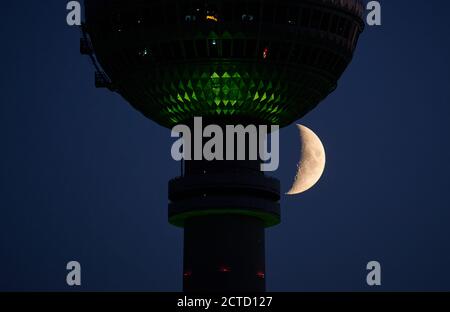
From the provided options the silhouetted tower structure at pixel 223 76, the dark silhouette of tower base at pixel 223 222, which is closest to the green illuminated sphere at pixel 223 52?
the silhouetted tower structure at pixel 223 76

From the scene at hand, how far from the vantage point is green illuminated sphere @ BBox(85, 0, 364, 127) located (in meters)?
130

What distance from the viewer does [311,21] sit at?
433ft

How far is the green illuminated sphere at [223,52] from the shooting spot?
130000 mm

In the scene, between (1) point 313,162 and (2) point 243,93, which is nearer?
(2) point 243,93

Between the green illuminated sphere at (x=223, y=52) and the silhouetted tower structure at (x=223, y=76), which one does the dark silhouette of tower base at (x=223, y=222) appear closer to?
the silhouetted tower structure at (x=223, y=76)

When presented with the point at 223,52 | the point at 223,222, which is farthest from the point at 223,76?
A: the point at 223,222

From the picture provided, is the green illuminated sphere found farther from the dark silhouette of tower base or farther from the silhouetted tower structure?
the dark silhouette of tower base

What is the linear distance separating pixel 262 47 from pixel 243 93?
512 cm

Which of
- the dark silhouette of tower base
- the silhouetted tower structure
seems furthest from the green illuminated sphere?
the dark silhouette of tower base

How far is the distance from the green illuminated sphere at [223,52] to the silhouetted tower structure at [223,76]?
97 mm

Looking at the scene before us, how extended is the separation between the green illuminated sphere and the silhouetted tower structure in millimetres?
97
